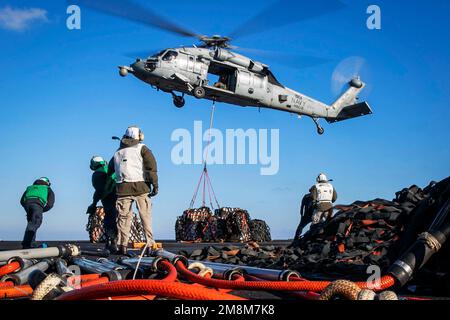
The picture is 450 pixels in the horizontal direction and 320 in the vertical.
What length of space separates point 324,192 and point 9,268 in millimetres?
12270

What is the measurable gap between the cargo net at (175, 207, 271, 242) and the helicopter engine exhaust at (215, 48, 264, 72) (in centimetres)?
793

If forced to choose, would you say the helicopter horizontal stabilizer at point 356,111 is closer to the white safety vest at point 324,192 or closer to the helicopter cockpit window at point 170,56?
the helicopter cockpit window at point 170,56

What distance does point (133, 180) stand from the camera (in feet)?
33.8

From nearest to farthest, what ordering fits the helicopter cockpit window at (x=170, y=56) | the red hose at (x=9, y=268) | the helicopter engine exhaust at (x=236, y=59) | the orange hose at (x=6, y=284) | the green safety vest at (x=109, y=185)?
the orange hose at (x=6, y=284)
the red hose at (x=9, y=268)
the green safety vest at (x=109, y=185)
the helicopter cockpit window at (x=170, y=56)
the helicopter engine exhaust at (x=236, y=59)

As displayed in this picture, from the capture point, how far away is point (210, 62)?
26953 mm

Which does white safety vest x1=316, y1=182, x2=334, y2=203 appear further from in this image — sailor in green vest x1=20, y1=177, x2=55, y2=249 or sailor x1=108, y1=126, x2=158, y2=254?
sailor in green vest x1=20, y1=177, x2=55, y2=249

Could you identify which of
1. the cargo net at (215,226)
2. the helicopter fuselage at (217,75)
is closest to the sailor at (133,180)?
the cargo net at (215,226)

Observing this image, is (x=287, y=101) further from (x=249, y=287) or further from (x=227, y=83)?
(x=249, y=287)

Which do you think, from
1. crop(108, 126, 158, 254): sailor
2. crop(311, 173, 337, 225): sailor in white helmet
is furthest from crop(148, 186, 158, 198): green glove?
crop(311, 173, 337, 225): sailor in white helmet

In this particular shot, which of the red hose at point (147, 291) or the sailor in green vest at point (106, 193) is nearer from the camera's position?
the red hose at point (147, 291)

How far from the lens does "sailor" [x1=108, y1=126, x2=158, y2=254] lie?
10.3m

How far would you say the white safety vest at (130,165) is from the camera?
33.8ft

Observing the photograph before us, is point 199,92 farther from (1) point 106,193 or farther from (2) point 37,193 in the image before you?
(1) point 106,193

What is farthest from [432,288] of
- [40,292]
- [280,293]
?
[40,292]
